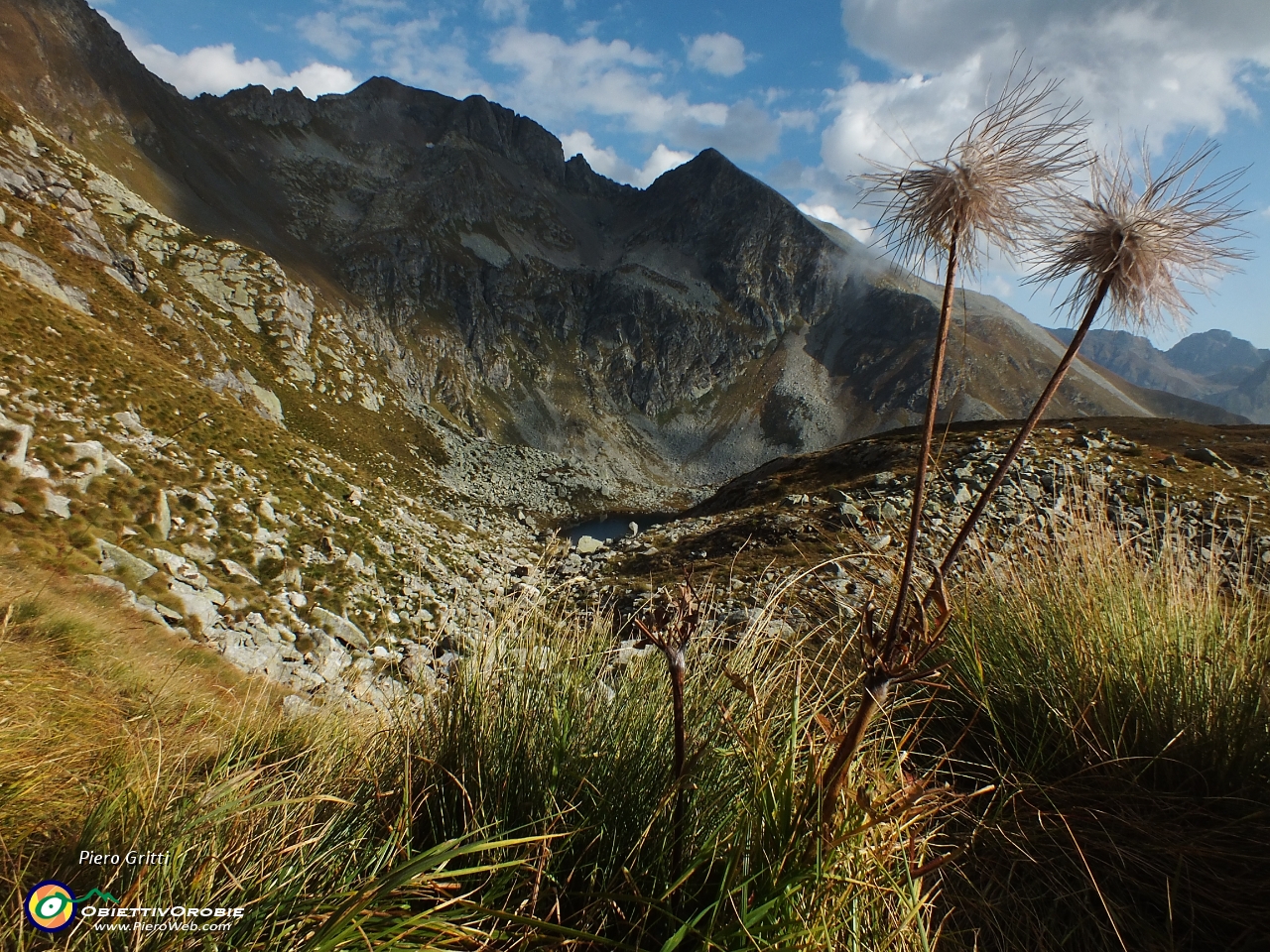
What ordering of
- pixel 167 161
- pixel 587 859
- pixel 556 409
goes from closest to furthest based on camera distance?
pixel 587 859, pixel 167 161, pixel 556 409

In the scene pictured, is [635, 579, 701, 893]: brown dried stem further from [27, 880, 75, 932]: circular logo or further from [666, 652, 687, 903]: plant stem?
[27, 880, 75, 932]: circular logo

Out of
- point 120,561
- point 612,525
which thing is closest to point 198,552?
point 120,561

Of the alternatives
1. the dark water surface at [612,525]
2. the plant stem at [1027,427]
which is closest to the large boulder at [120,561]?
the plant stem at [1027,427]

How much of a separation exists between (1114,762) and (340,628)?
36.1ft

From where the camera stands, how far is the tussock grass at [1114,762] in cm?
198

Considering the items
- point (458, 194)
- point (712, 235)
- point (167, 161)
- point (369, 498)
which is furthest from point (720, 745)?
point (712, 235)

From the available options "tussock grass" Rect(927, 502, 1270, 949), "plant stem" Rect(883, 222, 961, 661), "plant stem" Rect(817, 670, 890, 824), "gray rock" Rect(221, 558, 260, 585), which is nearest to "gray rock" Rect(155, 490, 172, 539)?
"gray rock" Rect(221, 558, 260, 585)

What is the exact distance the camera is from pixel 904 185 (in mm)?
1849

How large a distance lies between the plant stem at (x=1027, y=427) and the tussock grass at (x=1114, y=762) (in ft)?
4.07

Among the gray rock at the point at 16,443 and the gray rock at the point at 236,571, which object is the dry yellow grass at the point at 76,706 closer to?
the gray rock at the point at 16,443

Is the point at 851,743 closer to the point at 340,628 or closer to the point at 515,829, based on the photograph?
the point at 515,829

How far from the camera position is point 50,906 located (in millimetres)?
1419

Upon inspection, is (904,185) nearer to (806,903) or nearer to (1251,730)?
(806,903)

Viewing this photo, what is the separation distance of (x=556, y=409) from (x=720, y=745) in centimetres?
9482
